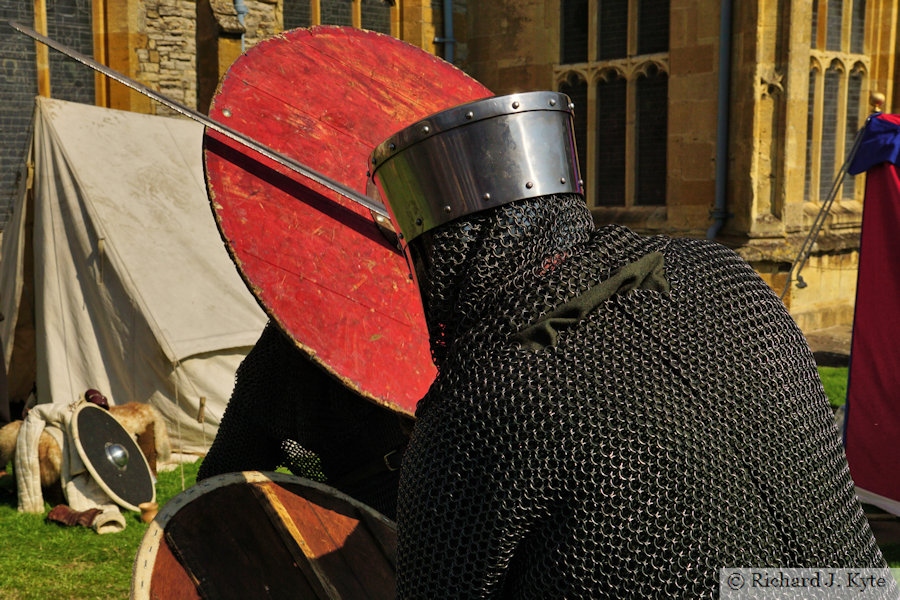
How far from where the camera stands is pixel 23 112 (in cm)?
870

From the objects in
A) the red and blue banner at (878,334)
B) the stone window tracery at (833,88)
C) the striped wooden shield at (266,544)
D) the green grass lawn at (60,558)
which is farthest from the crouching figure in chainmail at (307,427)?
the stone window tracery at (833,88)

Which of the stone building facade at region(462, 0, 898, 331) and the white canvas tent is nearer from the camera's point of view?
the white canvas tent

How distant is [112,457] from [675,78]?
699 centimetres

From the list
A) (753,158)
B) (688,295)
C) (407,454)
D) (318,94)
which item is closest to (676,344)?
(688,295)

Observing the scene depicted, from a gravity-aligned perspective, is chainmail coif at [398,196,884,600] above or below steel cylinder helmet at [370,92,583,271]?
below

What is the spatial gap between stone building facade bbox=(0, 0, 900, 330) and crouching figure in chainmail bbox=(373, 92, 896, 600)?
24.8ft

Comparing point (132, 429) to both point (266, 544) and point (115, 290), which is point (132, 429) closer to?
point (115, 290)

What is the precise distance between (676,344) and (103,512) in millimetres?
4388

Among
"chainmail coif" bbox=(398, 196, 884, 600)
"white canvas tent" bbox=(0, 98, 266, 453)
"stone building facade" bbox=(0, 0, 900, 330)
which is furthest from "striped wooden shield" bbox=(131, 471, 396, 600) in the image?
"stone building facade" bbox=(0, 0, 900, 330)

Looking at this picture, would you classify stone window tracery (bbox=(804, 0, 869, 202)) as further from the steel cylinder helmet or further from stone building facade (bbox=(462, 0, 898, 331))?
the steel cylinder helmet

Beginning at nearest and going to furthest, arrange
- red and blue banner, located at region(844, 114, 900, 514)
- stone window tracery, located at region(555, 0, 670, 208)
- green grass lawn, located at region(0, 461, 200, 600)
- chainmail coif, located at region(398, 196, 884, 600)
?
chainmail coif, located at region(398, 196, 884, 600) < green grass lawn, located at region(0, 461, 200, 600) < red and blue banner, located at region(844, 114, 900, 514) < stone window tracery, located at region(555, 0, 670, 208)

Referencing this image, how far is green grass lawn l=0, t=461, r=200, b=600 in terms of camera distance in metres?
4.20

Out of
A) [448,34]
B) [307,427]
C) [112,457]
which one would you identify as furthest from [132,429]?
[448,34]

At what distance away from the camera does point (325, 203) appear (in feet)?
7.47
